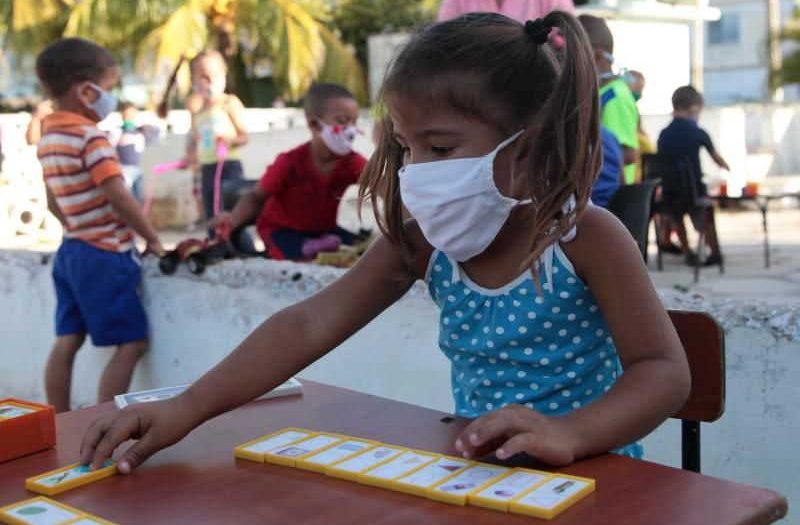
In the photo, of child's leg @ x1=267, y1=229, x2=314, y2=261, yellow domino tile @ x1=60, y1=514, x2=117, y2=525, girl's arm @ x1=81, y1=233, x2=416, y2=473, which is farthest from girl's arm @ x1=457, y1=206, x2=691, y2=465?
child's leg @ x1=267, y1=229, x2=314, y2=261

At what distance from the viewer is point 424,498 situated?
135 centimetres

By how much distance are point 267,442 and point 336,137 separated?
2934 millimetres

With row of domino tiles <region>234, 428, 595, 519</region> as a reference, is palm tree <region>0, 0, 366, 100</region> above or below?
above

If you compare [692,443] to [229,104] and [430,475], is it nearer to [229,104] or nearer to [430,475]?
[430,475]

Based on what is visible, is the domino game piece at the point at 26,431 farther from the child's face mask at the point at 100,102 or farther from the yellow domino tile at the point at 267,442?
the child's face mask at the point at 100,102

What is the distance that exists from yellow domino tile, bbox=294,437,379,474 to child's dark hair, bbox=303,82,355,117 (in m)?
3.04

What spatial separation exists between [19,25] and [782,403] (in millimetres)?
19105

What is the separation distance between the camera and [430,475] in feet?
4.61

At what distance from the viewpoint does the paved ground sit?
6949 millimetres

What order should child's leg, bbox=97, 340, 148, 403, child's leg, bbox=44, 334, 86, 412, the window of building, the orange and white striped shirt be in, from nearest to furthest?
1. the orange and white striped shirt
2. child's leg, bbox=97, 340, 148, 403
3. child's leg, bbox=44, 334, 86, 412
4. the window of building

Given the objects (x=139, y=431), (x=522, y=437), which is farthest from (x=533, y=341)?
→ (x=139, y=431)

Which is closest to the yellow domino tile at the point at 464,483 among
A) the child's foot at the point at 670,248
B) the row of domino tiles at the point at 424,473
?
the row of domino tiles at the point at 424,473

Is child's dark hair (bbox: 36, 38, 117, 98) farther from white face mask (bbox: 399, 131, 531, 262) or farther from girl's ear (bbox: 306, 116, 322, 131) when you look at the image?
white face mask (bbox: 399, 131, 531, 262)

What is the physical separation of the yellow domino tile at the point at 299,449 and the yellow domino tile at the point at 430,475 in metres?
0.20
